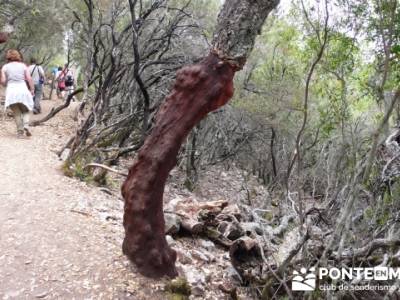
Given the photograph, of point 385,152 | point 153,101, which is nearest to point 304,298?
point 385,152

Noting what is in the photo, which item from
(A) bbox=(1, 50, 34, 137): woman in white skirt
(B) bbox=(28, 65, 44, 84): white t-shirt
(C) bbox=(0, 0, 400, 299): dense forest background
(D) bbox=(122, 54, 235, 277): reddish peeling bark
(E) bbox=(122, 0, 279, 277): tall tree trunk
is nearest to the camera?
(E) bbox=(122, 0, 279, 277): tall tree trunk

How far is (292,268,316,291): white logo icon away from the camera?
3.96 meters

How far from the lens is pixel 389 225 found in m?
4.63

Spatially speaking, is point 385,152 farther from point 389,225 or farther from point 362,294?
point 362,294

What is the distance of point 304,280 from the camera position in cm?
405

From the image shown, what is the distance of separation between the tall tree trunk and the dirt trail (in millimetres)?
323

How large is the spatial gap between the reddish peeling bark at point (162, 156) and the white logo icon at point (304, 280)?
127 cm

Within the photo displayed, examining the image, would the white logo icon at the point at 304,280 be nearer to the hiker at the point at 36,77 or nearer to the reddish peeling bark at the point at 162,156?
the reddish peeling bark at the point at 162,156

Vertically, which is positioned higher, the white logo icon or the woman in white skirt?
the woman in white skirt

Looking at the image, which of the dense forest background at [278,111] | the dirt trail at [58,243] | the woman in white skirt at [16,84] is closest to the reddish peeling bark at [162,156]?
the dirt trail at [58,243]

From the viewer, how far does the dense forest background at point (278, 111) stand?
14.6 feet

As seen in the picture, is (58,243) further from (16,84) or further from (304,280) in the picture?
(16,84)

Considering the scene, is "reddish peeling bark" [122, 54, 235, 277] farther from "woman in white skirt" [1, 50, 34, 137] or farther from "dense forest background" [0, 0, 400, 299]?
"woman in white skirt" [1, 50, 34, 137]

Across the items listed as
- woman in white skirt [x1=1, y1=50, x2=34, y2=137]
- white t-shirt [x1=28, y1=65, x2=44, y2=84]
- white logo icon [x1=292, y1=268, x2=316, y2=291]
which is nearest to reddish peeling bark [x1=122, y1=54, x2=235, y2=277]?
white logo icon [x1=292, y1=268, x2=316, y2=291]
